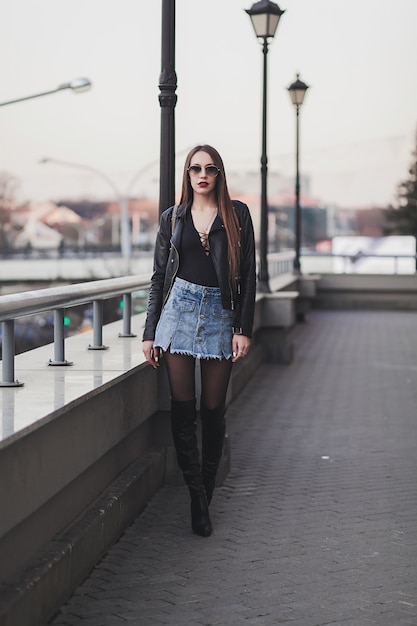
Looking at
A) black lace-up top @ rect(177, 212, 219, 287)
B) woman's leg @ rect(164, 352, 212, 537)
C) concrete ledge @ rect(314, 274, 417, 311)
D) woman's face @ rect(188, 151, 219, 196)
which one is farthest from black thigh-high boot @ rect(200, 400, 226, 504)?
concrete ledge @ rect(314, 274, 417, 311)

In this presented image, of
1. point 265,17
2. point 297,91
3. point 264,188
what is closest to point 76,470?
point 265,17

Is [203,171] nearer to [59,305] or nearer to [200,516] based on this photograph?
[59,305]

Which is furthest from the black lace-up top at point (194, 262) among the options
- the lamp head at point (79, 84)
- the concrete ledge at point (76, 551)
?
the lamp head at point (79, 84)

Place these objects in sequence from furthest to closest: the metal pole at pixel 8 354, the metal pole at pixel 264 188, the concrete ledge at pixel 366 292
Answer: the concrete ledge at pixel 366 292, the metal pole at pixel 264 188, the metal pole at pixel 8 354

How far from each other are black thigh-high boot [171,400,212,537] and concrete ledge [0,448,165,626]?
375mm

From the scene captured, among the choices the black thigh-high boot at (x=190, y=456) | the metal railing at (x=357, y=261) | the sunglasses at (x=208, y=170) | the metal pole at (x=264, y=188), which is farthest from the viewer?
the metal railing at (x=357, y=261)

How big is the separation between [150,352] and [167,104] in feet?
9.04

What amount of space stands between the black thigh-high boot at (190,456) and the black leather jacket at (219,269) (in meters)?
0.47

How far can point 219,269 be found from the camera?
6.27 metres

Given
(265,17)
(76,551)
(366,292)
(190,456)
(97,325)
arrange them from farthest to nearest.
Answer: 1. (366,292)
2. (265,17)
3. (97,325)
4. (190,456)
5. (76,551)

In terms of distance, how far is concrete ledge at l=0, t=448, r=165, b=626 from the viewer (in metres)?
4.57

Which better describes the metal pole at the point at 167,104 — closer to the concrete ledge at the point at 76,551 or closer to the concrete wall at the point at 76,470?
the concrete wall at the point at 76,470

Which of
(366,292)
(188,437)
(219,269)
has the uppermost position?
(219,269)

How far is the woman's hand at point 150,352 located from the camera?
640 centimetres
